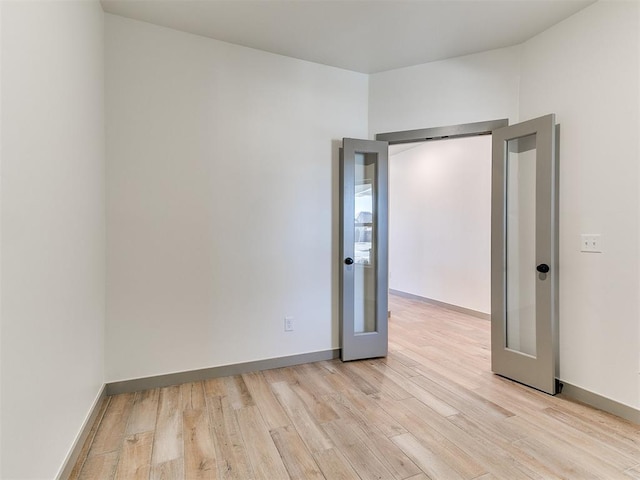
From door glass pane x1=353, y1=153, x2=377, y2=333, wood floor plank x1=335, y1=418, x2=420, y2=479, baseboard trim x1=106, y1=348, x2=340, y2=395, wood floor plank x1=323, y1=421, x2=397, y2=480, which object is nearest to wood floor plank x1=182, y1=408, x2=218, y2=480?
baseboard trim x1=106, y1=348, x2=340, y2=395

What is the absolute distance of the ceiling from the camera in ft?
7.66

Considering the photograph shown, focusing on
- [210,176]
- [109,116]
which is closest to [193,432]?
[210,176]

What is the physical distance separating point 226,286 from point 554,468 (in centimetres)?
239

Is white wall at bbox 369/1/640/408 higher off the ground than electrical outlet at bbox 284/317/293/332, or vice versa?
white wall at bbox 369/1/640/408

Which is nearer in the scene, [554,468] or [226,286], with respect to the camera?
[554,468]

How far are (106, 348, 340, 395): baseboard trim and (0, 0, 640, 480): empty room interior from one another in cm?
2

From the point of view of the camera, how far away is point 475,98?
3016mm

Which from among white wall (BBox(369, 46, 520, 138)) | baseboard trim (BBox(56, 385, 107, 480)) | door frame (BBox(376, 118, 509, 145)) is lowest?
baseboard trim (BBox(56, 385, 107, 480))

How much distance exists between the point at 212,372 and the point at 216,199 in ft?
4.67

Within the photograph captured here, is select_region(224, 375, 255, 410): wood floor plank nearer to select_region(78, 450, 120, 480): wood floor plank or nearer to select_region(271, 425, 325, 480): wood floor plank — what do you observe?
select_region(271, 425, 325, 480): wood floor plank

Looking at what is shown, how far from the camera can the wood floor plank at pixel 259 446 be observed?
5.60 feet

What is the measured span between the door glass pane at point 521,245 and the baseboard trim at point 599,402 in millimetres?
320

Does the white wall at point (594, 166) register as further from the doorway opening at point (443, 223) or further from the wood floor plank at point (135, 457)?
the wood floor plank at point (135, 457)

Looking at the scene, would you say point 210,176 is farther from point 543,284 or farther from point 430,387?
point 543,284
